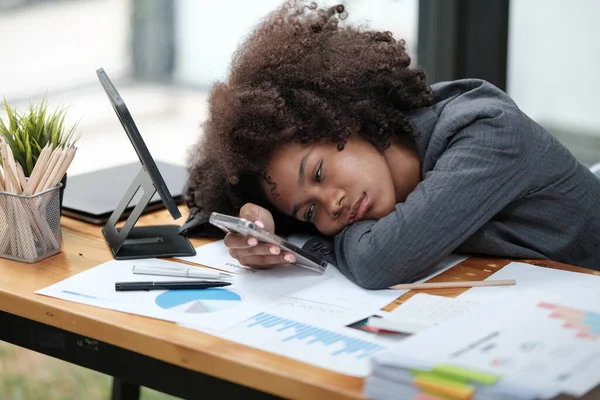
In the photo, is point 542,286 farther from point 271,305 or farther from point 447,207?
point 271,305

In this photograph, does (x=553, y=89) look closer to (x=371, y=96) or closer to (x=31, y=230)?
(x=371, y=96)

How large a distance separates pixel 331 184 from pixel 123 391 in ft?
2.96

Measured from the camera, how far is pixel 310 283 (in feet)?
4.56

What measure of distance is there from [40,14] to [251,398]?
67.7 inches

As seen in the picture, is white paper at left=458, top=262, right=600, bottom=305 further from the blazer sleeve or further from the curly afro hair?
the curly afro hair

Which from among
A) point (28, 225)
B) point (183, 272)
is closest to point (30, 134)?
point (28, 225)

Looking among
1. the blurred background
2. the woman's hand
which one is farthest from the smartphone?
the blurred background

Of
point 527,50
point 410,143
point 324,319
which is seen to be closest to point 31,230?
point 324,319

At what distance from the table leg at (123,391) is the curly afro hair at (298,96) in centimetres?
63

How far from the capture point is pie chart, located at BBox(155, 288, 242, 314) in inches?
50.0

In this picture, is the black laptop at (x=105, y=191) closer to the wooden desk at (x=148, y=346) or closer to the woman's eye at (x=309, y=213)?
the wooden desk at (x=148, y=346)

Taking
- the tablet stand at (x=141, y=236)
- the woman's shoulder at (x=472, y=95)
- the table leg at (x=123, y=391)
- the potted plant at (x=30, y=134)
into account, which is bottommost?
the table leg at (x=123, y=391)

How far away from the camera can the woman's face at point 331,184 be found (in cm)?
150

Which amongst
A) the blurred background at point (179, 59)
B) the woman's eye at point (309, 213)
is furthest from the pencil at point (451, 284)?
the blurred background at point (179, 59)
